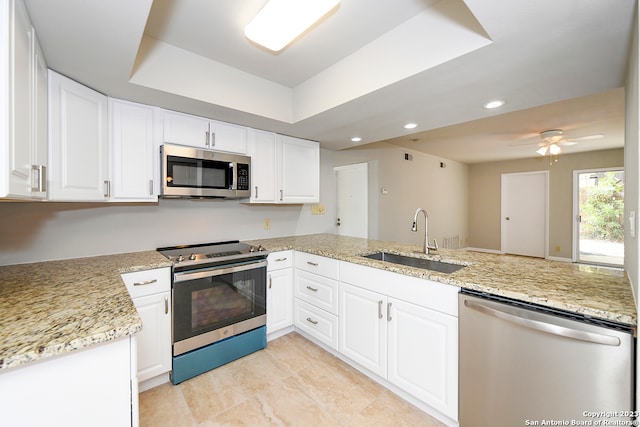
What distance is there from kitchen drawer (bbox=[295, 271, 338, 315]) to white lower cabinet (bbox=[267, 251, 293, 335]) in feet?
0.33

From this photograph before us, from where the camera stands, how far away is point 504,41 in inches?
50.0

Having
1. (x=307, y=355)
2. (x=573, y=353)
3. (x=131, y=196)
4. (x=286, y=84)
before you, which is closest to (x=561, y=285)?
(x=573, y=353)

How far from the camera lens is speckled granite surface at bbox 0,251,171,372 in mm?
800

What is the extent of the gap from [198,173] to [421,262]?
77.2 inches

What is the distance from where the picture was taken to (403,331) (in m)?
1.75

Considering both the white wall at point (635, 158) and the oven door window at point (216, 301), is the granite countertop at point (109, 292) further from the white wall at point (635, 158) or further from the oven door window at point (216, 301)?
the oven door window at point (216, 301)

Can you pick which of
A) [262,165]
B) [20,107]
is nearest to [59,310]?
[20,107]

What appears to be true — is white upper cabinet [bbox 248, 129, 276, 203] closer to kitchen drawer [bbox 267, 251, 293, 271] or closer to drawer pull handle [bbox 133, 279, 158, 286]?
kitchen drawer [bbox 267, 251, 293, 271]

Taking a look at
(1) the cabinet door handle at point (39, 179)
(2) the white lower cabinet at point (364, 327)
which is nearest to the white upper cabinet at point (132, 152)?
(1) the cabinet door handle at point (39, 179)

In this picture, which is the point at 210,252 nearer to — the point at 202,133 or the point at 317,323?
the point at 202,133

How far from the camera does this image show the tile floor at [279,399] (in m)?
1.65

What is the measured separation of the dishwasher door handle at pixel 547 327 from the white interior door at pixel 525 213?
622cm

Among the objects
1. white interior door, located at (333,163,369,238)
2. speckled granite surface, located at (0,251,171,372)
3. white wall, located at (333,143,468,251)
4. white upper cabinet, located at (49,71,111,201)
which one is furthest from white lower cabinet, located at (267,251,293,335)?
white wall, located at (333,143,468,251)

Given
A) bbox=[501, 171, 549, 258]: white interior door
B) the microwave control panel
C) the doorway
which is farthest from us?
bbox=[501, 171, 549, 258]: white interior door
